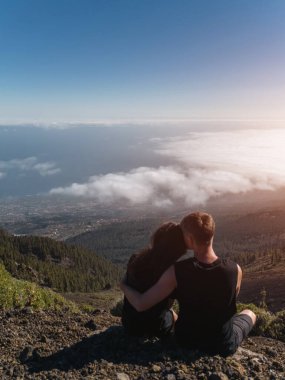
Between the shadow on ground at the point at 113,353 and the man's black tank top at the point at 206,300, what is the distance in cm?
33

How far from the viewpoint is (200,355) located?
7074 mm

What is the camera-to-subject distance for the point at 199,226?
630 centimetres

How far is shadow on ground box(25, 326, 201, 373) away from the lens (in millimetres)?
6964

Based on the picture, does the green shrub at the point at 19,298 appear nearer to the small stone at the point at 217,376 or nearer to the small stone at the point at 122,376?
the small stone at the point at 122,376

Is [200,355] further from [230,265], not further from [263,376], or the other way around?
[230,265]

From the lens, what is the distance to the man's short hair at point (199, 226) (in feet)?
20.7

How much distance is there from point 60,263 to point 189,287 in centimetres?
10284

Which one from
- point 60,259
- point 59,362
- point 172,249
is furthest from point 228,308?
point 60,259

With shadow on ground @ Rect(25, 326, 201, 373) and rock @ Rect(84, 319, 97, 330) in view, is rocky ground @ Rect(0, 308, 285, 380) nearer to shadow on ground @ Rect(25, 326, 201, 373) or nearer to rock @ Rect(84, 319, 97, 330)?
shadow on ground @ Rect(25, 326, 201, 373)

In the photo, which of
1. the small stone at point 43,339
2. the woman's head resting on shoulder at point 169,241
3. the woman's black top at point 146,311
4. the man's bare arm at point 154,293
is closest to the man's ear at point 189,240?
the woman's head resting on shoulder at point 169,241

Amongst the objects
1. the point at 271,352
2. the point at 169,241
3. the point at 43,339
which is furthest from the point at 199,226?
the point at 43,339

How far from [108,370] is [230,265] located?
8.23 ft

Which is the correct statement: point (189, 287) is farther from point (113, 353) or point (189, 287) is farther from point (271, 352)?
point (271, 352)

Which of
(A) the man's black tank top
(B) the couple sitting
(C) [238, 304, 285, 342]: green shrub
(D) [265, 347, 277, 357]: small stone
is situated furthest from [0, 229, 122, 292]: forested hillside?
(A) the man's black tank top
